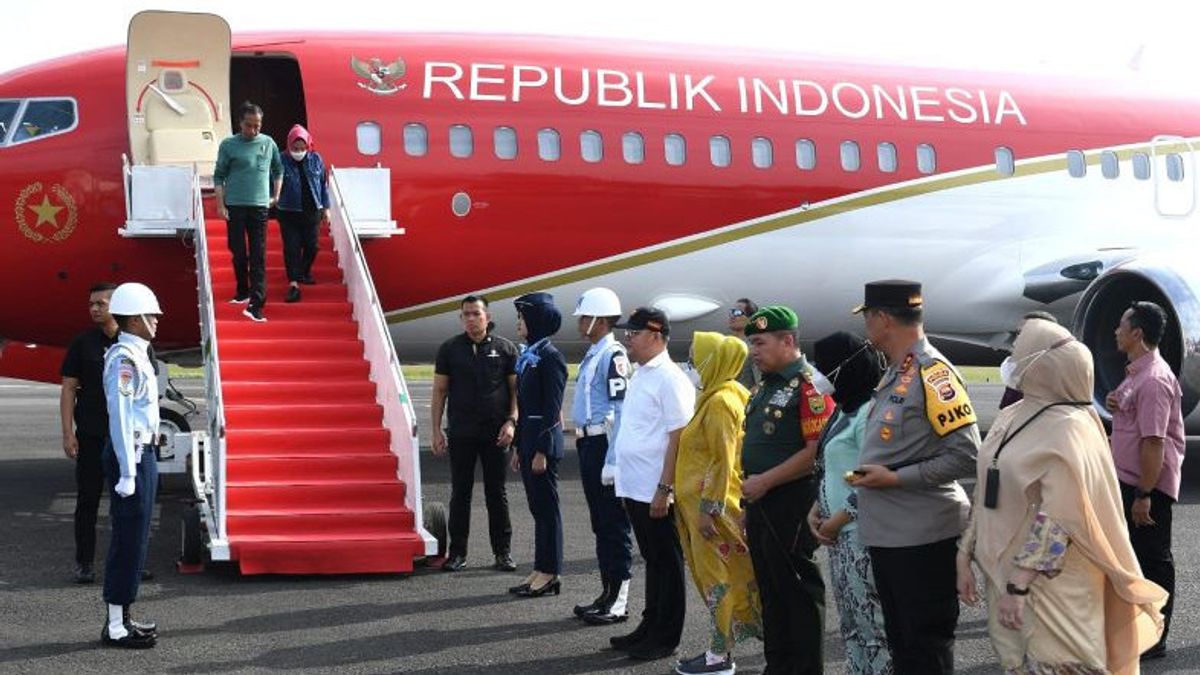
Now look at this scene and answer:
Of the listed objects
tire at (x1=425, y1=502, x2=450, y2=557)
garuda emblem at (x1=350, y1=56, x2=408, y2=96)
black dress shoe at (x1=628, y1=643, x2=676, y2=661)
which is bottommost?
black dress shoe at (x1=628, y1=643, x2=676, y2=661)

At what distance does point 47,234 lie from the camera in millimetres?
13320

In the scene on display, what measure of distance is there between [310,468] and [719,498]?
4056mm

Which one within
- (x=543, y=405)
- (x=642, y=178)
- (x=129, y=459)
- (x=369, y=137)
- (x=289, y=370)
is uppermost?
(x=369, y=137)

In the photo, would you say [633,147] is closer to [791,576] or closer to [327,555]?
[327,555]

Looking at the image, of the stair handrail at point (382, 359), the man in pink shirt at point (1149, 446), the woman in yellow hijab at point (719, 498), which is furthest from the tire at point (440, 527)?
the man in pink shirt at point (1149, 446)

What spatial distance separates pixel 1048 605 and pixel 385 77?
1011 centimetres

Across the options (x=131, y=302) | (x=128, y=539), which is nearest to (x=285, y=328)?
(x=131, y=302)

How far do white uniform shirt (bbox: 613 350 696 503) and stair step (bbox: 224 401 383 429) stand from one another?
3567 millimetres

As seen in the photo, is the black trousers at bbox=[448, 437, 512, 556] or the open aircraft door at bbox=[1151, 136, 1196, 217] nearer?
the black trousers at bbox=[448, 437, 512, 556]

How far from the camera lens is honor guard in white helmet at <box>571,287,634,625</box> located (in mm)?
8805

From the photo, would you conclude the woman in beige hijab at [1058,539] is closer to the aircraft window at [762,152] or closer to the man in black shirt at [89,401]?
the man in black shirt at [89,401]

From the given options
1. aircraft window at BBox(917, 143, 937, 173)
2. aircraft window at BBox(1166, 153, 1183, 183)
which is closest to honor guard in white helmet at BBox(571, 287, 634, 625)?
aircraft window at BBox(917, 143, 937, 173)

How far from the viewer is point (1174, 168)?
1747 cm

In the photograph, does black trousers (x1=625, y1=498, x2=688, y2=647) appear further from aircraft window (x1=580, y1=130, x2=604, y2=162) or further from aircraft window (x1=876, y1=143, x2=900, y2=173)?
aircraft window (x1=876, y1=143, x2=900, y2=173)
